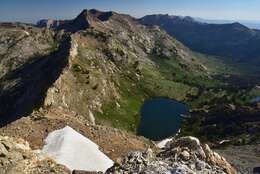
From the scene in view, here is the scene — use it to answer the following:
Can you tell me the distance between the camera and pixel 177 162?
111 feet

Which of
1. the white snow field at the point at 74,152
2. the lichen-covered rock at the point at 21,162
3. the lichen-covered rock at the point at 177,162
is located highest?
the lichen-covered rock at the point at 177,162

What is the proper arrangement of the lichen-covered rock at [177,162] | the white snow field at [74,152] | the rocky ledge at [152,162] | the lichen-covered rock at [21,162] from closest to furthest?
the lichen-covered rock at [177,162], the rocky ledge at [152,162], the lichen-covered rock at [21,162], the white snow field at [74,152]

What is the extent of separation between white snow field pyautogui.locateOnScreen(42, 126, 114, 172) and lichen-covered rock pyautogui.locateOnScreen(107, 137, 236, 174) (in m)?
12.2

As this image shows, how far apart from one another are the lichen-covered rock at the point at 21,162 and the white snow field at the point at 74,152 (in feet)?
20.6

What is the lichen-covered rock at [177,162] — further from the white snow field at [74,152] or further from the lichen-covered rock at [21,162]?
the white snow field at [74,152]

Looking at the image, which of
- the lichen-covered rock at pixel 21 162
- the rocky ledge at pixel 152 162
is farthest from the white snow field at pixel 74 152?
the rocky ledge at pixel 152 162

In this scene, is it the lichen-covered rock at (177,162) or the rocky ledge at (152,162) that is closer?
the lichen-covered rock at (177,162)

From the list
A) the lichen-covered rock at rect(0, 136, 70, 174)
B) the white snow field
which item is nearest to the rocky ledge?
the lichen-covered rock at rect(0, 136, 70, 174)

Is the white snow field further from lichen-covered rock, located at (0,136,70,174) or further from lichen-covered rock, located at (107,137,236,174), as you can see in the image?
lichen-covered rock, located at (107,137,236,174)

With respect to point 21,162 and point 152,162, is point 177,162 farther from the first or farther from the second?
point 21,162

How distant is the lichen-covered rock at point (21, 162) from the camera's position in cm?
3569

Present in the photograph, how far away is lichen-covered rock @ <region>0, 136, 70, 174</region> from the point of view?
117 feet

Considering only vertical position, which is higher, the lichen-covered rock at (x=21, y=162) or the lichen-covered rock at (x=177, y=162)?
the lichen-covered rock at (x=177, y=162)

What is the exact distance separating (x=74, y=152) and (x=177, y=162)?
1767 cm
